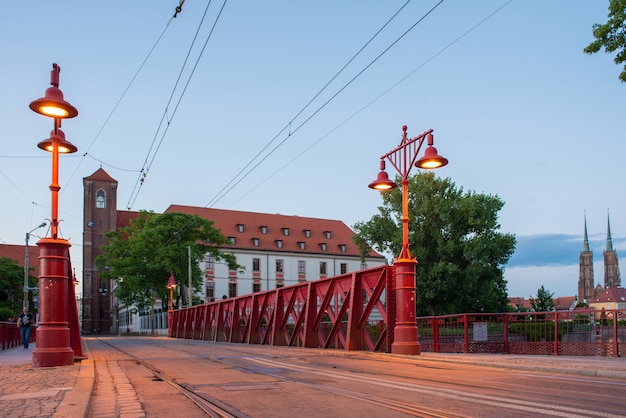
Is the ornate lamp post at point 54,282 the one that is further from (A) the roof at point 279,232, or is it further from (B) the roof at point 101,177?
(B) the roof at point 101,177

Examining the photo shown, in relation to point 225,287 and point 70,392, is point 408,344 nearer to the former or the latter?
point 70,392

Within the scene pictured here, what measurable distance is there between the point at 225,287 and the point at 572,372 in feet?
243

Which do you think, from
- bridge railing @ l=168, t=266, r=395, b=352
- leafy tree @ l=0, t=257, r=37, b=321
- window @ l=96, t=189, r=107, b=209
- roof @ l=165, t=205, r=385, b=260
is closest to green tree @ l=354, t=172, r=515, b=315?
bridge railing @ l=168, t=266, r=395, b=352

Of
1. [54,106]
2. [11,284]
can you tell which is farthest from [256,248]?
[54,106]

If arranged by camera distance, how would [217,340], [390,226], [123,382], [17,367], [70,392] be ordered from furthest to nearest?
[390,226] → [217,340] → [17,367] → [123,382] → [70,392]

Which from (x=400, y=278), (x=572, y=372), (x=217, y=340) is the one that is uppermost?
(x=400, y=278)

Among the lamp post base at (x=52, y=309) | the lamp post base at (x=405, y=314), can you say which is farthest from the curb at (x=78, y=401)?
the lamp post base at (x=405, y=314)

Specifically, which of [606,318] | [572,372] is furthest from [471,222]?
[572,372]

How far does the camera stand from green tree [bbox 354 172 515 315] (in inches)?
2012

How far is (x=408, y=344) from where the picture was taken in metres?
15.0

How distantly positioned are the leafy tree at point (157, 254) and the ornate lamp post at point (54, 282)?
44.4m

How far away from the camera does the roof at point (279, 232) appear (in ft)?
280

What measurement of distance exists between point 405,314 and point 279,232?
2941 inches

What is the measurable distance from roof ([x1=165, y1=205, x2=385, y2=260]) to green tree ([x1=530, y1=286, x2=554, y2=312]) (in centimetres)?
3578
